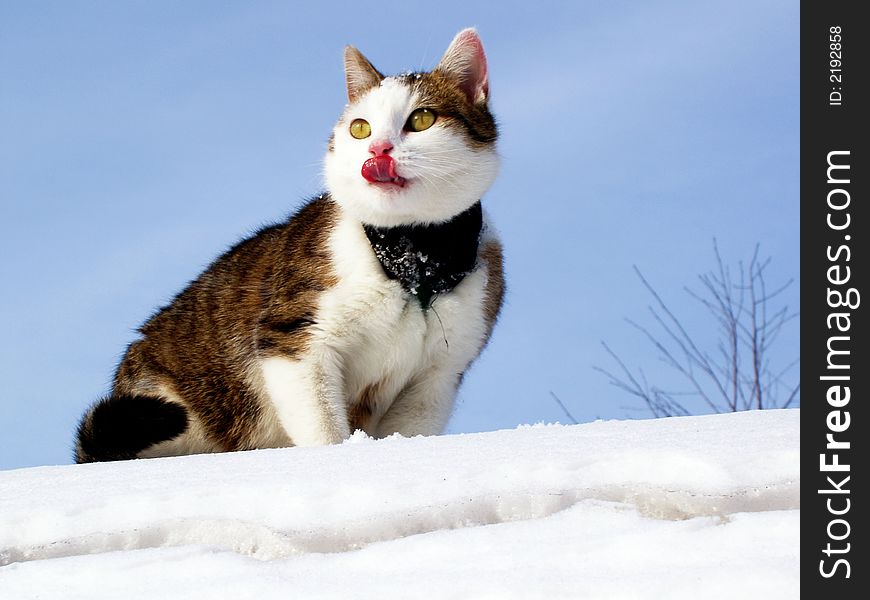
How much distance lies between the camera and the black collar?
4516 millimetres

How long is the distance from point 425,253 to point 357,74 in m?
0.95

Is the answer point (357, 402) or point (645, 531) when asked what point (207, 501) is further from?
point (357, 402)

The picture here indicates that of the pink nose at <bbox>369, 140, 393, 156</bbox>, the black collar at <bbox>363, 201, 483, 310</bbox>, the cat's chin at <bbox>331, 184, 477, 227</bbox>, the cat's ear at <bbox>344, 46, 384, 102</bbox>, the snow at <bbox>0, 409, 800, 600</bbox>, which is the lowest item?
the snow at <bbox>0, 409, 800, 600</bbox>

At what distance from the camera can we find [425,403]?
15.9 feet

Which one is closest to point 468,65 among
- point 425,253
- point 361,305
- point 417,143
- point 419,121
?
point 419,121

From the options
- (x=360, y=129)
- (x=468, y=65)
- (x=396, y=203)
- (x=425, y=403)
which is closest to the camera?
(x=396, y=203)

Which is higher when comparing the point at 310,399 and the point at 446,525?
the point at 446,525

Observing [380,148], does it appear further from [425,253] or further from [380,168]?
[425,253]

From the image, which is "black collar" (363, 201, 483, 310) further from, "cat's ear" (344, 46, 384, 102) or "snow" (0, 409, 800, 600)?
"snow" (0, 409, 800, 600)

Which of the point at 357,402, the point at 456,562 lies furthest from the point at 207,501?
the point at 357,402

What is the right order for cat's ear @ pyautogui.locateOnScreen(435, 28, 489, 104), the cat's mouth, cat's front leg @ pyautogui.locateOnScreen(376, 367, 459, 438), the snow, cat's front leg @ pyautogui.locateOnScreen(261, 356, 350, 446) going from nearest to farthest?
the snow → the cat's mouth → cat's front leg @ pyautogui.locateOnScreen(261, 356, 350, 446) → cat's ear @ pyautogui.locateOnScreen(435, 28, 489, 104) → cat's front leg @ pyautogui.locateOnScreen(376, 367, 459, 438)

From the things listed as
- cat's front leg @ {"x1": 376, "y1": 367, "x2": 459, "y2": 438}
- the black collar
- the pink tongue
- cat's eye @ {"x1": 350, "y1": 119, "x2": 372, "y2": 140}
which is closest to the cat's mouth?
the pink tongue

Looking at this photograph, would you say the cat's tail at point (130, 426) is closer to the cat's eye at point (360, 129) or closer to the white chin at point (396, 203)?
the white chin at point (396, 203)
